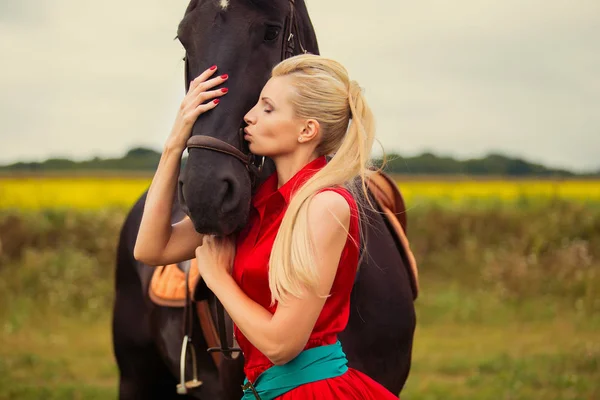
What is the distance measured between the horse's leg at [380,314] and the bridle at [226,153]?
0.49 metres

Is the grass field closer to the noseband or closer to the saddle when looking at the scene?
the saddle

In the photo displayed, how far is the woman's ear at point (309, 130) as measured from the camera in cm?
212

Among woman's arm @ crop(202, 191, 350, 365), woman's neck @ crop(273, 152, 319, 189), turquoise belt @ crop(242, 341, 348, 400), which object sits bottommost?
turquoise belt @ crop(242, 341, 348, 400)

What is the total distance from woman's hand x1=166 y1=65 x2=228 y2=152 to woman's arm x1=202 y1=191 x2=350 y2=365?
1.52ft

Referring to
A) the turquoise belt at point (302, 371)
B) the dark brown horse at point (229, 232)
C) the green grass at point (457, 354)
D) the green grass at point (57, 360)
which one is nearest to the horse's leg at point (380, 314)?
the dark brown horse at point (229, 232)

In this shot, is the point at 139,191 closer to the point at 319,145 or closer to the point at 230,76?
the point at 230,76

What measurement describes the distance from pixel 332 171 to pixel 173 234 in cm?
58

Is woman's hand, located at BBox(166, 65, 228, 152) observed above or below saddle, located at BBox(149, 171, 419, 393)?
above

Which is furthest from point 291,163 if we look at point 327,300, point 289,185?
point 327,300

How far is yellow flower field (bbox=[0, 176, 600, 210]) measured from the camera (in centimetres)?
1529

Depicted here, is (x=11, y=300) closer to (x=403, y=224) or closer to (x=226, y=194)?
(x=403, y=224)

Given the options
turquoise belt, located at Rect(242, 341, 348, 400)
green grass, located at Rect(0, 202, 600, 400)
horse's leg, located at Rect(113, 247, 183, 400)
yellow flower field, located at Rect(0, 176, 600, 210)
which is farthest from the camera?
yellow flower field, located at Rect(0, 176, 600, 210)

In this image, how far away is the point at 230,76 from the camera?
7.86 ft

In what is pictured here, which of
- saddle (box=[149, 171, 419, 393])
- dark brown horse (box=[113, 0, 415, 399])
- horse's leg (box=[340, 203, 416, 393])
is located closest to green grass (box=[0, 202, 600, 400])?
dark brown horse (box=[113, 0, 415, 399])
